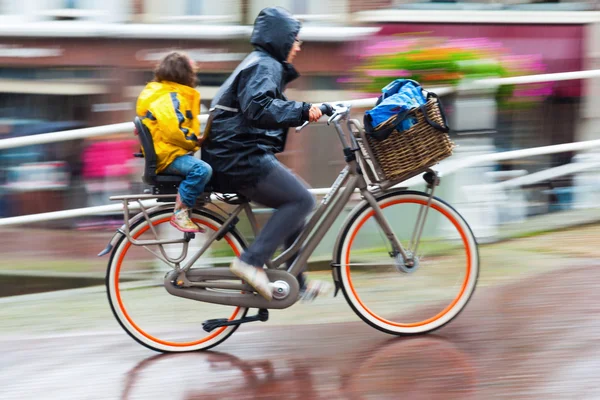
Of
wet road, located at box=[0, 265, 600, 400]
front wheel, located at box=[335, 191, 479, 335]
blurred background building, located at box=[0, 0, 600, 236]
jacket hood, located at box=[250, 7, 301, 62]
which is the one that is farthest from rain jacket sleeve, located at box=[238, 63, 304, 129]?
blurred background building, located at box=[0, 0, 600, 236]

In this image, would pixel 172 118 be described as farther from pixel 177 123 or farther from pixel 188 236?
pixel 188 236

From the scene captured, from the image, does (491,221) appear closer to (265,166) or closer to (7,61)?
(265,166)

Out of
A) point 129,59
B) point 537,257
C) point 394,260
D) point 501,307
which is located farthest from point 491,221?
point 129,59

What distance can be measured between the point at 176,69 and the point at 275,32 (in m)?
0.52

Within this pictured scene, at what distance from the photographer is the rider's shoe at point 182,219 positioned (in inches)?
187

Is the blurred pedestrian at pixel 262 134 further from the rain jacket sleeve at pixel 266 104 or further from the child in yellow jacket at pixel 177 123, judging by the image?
the child in yellow jacket at pixel 177 123

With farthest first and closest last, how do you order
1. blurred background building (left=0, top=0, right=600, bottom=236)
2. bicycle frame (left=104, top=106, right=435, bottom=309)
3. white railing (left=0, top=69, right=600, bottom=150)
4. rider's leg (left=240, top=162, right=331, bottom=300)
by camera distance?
blurred background building (left=0, top=0, right=600, bottom=236), white railing (left=0, top=69, right=600, bottom=150), bicycle frame (left=104, top=106, right=435, bottom=309), rider's leg (left=240, top=162, right=331, bottom=300)

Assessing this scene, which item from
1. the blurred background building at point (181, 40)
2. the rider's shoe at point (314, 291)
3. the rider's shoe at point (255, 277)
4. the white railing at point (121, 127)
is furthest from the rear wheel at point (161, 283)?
the blurred background building at point (181, 40)

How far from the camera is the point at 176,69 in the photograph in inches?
184

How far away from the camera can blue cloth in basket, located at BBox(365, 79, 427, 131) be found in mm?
4582

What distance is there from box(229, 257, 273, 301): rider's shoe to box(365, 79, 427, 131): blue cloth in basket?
0.93 metres

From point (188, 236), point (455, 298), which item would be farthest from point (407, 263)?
point (188, 236)

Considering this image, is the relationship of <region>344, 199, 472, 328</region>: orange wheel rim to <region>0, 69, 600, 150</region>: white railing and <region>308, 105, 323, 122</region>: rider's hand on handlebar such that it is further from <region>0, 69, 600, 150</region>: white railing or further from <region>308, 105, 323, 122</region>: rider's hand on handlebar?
<region>0, 69, 600, 150</region>: white railing

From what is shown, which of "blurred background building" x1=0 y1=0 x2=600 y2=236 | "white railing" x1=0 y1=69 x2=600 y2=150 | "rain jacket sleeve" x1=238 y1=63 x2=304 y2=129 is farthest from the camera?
"blurred background building" x1=0 y1=0 x2=600 y2=236
